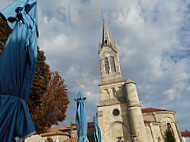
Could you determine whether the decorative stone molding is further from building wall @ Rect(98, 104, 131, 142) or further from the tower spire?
the tower spire

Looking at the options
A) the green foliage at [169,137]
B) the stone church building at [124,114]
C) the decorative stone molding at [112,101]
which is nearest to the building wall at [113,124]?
the stone church building at [124,114]

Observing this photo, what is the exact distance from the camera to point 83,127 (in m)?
8.09

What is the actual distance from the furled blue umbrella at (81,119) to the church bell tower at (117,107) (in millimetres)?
17299

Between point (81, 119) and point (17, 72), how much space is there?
6635 millimetres

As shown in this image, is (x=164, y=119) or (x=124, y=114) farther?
(x=164, y=119)

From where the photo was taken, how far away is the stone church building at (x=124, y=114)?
23.5m

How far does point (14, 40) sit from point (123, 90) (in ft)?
90.1

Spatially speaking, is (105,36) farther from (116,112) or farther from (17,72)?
(17,72)

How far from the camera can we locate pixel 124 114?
25297 millimetres

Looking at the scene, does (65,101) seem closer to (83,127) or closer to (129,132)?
(83,127)

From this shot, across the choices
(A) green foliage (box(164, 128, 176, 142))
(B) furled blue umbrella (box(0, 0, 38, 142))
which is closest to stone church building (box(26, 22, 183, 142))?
(A) green foliage (box(164, 128, 176, 142))

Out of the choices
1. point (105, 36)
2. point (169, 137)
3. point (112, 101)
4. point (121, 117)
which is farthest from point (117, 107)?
point (105, 36)

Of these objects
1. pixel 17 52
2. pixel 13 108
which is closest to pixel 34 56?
pixel 17 52

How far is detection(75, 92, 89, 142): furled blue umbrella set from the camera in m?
7.85
